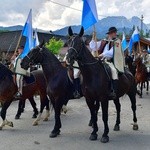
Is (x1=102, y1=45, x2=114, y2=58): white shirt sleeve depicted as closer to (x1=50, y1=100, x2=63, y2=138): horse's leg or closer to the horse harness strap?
the horse harness strap

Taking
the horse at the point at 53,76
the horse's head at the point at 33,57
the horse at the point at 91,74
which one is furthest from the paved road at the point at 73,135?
the horse's head at the point at 33,57

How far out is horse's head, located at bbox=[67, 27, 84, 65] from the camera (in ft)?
22.5

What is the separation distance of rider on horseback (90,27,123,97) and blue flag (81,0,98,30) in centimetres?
90

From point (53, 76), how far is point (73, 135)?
1.62 meters

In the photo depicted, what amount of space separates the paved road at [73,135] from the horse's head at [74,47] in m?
1.93

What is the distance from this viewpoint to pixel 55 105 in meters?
8.20

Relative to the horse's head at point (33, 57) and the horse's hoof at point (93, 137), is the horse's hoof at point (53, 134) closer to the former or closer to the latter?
the horse's hoof at point (93, 137)

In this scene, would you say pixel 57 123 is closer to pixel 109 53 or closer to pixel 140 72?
pixel 109 53

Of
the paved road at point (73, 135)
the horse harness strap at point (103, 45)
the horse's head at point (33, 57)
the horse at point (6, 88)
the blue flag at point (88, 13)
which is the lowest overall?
the paved road at point (73, 135)

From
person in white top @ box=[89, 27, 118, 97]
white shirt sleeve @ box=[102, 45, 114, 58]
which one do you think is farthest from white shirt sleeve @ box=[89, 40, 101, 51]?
white shirt sleeve @ box=[102, 45, 114, 58]

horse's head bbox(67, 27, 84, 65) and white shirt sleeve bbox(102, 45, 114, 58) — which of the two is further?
white shirt sleeve bbox(102, 45, 114, 58)

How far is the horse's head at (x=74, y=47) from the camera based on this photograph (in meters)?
6.85

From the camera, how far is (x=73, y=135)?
7.98 meters

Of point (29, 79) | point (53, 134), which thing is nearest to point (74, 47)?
point (53, 134)
